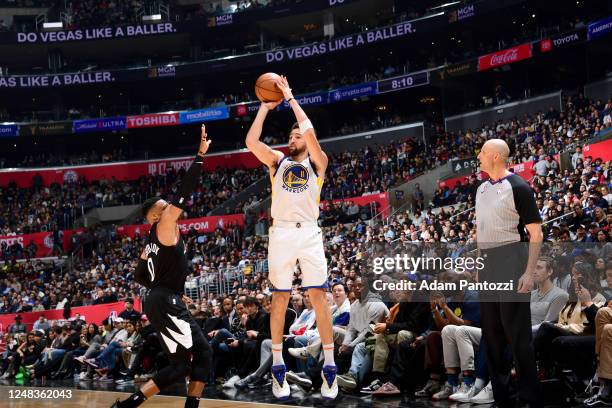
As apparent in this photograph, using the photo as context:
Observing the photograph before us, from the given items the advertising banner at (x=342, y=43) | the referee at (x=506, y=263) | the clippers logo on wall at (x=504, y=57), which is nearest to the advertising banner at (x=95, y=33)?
the advertising banner at (x=342, y=43)

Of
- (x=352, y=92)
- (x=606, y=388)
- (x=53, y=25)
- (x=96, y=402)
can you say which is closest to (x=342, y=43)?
(x=352, y=92)

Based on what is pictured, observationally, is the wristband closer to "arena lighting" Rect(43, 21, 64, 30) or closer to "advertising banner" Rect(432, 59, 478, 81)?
"advertising banner" Rect(432, 59, 478, 81)

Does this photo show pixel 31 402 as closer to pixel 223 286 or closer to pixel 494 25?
pixel 223 286

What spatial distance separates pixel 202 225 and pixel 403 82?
36.1 feet

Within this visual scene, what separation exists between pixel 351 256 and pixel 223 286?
5172mm

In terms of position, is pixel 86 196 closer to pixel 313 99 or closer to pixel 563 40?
pixel 313 99

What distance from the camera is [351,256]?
19906 mm

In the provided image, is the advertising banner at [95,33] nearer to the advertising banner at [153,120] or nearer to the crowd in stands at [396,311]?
the advertising banner at [153,120]

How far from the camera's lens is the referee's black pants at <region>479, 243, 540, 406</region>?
5.87 m

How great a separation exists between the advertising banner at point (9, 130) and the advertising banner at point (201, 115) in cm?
818

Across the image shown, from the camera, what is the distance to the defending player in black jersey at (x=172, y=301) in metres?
6.31

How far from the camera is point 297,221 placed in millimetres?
6594

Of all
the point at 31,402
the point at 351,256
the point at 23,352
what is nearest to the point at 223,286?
the point at 351,256

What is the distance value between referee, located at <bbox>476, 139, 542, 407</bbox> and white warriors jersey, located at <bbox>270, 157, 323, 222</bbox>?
4.56 ft
